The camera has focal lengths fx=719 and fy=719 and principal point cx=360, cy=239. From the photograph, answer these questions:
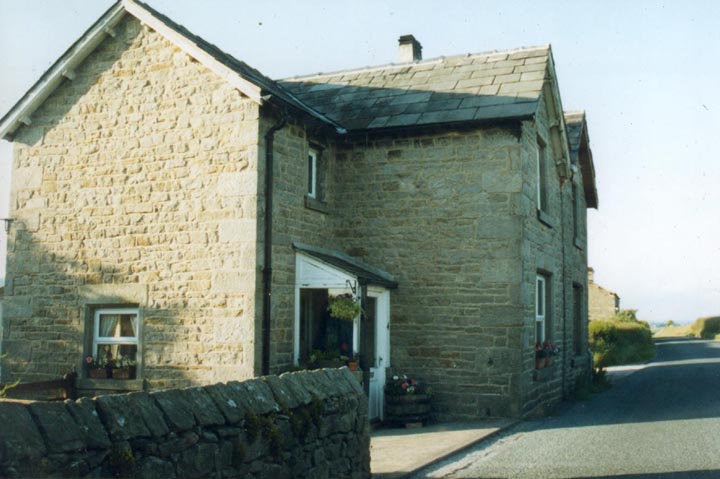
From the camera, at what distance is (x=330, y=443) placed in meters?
7.02

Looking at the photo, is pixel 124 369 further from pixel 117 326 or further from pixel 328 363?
pixel 328 363

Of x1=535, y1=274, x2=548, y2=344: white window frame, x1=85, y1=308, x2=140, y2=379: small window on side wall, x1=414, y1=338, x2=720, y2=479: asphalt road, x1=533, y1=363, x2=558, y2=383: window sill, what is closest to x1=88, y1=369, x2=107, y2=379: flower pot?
x1=85, y1=308, x2=140, y2=379: small window on side wall

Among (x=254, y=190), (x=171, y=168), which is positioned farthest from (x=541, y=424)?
(x=171, y=168)

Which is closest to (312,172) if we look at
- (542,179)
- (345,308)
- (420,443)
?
(345,308)

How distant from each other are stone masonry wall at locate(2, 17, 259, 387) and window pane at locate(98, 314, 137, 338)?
312 mm

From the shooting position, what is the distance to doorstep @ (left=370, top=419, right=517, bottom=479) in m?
8.41

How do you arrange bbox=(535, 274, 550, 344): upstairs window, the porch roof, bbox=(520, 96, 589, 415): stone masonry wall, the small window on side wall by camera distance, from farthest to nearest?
bbox=(535, 274, 550, 344): upstairs window
bbox=(520, 96, 589, 415): stone masonry wall
the small window on side wall
the porch roof

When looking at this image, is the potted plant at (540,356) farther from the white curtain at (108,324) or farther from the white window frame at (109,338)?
the white curtain at (108,324)

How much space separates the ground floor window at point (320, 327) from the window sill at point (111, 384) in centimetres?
272

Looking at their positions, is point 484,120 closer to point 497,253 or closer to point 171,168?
point 497,253

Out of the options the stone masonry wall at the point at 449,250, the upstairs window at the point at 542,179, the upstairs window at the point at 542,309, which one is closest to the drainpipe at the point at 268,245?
the stone masonry wall at the point at 449,250

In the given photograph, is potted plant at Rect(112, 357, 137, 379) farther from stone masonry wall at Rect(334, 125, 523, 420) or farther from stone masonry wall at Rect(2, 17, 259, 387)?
stone masonry wall at Rect(334, 125, 523, 420)

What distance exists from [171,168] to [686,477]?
344 inches

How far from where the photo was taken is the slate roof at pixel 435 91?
13148 mm
